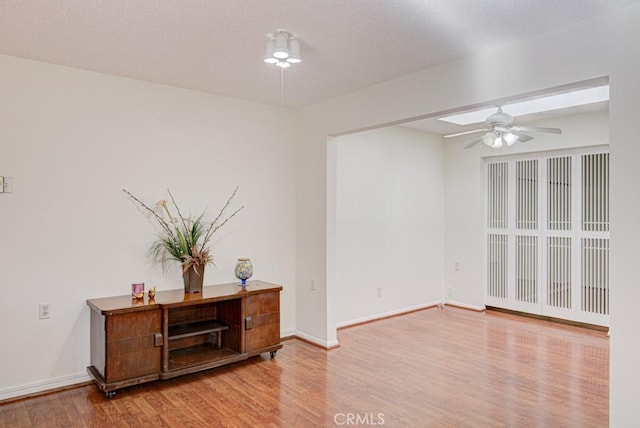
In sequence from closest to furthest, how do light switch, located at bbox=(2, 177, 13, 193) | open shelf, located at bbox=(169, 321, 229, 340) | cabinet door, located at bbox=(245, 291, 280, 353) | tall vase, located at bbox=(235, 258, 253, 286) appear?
1. light switch, located at bbox=(2, 177, 13, 193)
2. open shelf, located at bbox=(169, 321, 229, 340)
3. cabinet door, located at bbox=(245, 291, 280, 353)
4. tall vase, located at bbox=(235, 258, 253, 286)

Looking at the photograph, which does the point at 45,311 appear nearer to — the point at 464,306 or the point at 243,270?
the point at 243,270

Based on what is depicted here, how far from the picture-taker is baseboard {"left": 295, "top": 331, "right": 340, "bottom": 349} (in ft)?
14.4

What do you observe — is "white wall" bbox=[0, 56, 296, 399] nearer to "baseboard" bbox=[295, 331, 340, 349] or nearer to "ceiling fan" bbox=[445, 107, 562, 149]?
"baseboard" bbox=[295, 331, 340, 349]

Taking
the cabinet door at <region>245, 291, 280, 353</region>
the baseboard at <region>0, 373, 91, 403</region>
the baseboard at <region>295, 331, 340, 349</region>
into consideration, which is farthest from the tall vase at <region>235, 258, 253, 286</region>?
the baseboard at <region>0, 373, 91, 403</region>

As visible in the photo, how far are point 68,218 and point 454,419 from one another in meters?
3.26

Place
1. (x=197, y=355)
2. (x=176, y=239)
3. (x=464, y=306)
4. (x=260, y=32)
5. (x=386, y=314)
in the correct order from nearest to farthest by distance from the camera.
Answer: (x=260, y=32)
(x=197, y=355)
(x=176, y=239)
(x=386, y=314)
(x=464, y=306)

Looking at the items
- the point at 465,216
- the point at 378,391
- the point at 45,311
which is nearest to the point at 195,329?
the point at 45,311

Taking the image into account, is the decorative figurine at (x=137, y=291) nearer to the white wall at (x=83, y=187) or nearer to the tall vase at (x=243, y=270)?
the white wall at (x=83, y=187)

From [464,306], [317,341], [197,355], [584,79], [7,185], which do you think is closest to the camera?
[584,79]

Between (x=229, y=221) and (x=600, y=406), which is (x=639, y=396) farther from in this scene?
(x=229, y=221)

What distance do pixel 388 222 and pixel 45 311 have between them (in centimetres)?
394

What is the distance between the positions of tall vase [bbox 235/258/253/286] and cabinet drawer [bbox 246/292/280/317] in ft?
0.76

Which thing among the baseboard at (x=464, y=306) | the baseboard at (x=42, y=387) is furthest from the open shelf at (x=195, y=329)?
the baseboard at (x=464, y=306)

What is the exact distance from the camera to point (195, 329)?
12.4ft
